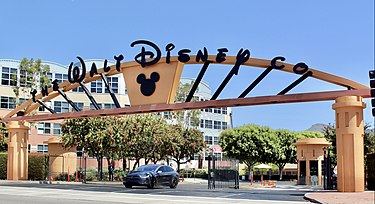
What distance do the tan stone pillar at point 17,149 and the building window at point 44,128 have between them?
28511 millimetres

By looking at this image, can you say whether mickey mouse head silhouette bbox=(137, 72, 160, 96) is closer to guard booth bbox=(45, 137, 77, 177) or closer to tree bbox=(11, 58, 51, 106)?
guard booth bbox=(45, 137, 77, 177)

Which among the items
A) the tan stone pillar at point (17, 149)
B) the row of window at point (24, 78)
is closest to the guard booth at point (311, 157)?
the tan stone pillar at point (17, 149)

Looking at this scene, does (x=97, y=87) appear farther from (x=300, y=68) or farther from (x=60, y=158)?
(x=300, y=68)

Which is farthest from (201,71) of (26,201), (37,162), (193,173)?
(193,173)

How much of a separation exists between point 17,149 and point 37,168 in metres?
4.60

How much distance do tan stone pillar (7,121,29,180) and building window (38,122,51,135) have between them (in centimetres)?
2851

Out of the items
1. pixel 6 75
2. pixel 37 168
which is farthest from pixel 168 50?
pixel 6 75

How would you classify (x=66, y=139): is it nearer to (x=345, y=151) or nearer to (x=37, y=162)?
(x=37, y=162)

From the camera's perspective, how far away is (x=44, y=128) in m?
63.5

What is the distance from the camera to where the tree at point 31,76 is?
52906 mm

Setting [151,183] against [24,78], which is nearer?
[151,183]

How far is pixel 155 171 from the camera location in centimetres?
3003

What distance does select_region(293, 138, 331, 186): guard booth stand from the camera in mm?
45281

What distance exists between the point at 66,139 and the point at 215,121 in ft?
146
